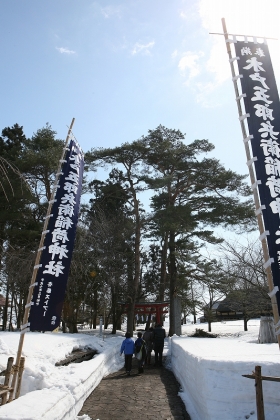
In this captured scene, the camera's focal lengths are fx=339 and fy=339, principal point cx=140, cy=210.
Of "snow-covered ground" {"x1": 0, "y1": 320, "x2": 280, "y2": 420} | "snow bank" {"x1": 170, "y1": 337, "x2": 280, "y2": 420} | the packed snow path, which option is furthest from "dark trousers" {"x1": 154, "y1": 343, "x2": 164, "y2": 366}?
"snow bank" {"x1": 170, "y1": 337, "x2": 280, "y2": 420}

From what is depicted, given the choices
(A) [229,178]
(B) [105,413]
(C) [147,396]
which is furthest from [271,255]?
(A) [229,178]

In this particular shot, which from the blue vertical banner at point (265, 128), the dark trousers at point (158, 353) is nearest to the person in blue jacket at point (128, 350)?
the dark trousers at point (158, 353)

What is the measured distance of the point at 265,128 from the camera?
17.6 ft

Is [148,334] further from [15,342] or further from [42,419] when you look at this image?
[42,419]

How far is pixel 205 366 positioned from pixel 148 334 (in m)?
7.65

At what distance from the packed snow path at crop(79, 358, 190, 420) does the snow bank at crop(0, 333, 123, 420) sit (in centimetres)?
29

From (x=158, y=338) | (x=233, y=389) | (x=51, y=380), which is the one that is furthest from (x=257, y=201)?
(x=158, y=338)

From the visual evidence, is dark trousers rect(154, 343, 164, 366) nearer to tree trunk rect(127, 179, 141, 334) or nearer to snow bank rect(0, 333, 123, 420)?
snow bank rect(0, 333, 123, 420)

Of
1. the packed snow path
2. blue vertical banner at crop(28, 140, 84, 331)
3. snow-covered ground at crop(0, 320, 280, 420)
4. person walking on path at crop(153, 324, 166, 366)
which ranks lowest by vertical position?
the packed snow path

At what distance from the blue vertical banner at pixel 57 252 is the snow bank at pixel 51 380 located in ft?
4.05

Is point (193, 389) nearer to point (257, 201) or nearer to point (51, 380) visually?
point (51, 380)

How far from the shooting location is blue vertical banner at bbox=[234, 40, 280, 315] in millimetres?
4840

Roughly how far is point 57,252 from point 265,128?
14.3 ft

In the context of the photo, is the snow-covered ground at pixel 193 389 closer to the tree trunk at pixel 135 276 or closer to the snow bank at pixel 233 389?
the snow bank at pixel 233 389
